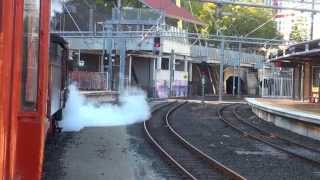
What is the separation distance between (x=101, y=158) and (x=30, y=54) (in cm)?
896

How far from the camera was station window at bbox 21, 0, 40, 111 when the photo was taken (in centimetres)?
609

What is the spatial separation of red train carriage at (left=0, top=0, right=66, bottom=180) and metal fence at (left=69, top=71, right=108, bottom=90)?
42380 millimetres

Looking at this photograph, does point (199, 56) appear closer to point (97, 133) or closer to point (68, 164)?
point (97, 133)

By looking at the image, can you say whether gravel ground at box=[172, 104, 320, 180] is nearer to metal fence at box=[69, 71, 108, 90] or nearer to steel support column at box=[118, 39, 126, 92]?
steel support column at box=[118, 39, 126, 92]

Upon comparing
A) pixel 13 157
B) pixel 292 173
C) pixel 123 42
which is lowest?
pixel 292 173

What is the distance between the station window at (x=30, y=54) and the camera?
6094 millimetres

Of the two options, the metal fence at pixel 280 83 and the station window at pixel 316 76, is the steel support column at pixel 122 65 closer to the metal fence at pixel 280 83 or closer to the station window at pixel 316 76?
the metal fence at pixel 280 83

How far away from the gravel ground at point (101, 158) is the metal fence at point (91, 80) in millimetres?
29011

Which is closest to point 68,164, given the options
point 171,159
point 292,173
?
point 171,159

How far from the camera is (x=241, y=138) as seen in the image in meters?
21.3

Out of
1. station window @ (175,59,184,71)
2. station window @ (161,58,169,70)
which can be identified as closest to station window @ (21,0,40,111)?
station window @ (161,58,169,70)

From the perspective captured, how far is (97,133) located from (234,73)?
2600 inches

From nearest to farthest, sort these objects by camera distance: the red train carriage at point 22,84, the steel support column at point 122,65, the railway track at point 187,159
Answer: the red train carriage at point 22,84 → the railway track at point 187,159 → the steel support column at point 122,65

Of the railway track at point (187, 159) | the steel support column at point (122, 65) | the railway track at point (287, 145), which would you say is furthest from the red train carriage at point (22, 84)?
the steel support column at point (122, 65)
